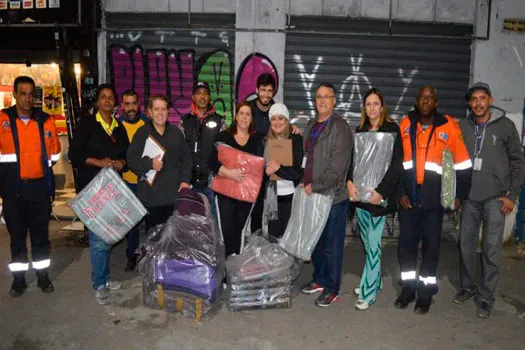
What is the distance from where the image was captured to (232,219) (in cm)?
439

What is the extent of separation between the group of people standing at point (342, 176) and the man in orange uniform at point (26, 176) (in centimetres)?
2

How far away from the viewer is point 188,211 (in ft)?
14.3

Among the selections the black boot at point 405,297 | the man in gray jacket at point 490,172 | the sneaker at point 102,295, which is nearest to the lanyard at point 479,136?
the man in gray jacket at point 490,172

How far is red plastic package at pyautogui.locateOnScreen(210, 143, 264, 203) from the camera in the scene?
419cm

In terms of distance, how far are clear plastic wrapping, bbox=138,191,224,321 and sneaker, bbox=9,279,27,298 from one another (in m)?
1.35

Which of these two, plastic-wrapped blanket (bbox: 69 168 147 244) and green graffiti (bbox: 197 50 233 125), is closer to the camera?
plastic-wrapped blanket (bbox: 69 168 147 244)

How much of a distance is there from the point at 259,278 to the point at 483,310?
220cm

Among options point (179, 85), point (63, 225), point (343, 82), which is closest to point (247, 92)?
point (179, 85)

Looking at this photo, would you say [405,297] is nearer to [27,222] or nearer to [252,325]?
[252,325]

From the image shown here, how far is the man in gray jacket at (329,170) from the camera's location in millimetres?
3977

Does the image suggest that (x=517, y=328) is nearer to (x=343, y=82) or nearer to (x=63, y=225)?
(x=343, y=82)

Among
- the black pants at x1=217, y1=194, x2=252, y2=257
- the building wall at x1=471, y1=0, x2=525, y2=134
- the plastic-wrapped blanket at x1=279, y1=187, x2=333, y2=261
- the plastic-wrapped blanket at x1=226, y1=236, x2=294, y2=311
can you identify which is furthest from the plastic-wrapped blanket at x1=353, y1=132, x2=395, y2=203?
the building wall at x1=471, y1=0, x2=525, y2=134

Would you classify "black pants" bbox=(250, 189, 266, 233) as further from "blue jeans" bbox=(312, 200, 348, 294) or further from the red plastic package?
"blue jeans" bbox=(312, 200, 348, 294)

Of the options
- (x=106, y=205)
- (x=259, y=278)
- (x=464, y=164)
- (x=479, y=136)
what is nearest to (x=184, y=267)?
(x=259, y=278)
